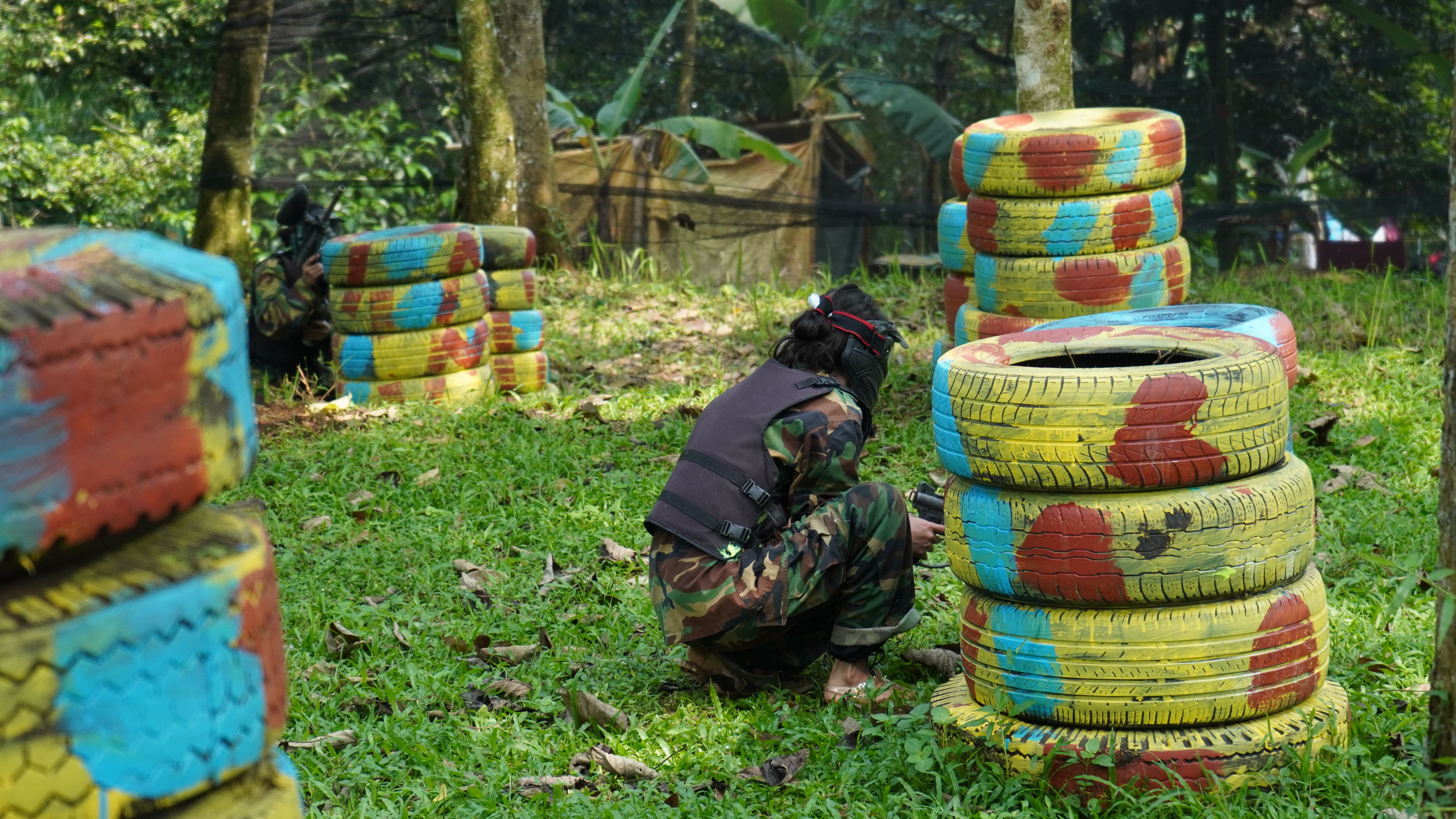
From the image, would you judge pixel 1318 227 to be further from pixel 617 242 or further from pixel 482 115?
pixel 482 115

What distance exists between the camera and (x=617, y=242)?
14539 millimetres

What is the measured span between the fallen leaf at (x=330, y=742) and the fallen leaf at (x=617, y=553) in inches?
68.6

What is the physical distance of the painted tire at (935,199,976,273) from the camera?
8.36 metres

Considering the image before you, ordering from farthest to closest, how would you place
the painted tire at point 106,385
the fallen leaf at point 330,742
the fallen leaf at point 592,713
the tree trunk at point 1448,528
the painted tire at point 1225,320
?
the painted tire at point 1225,320 < the fallen leaf at point 592,713 < the fallen leaf at point 330,742 < the tree trunk at point 1448,528 < the painted tire at point 106,385

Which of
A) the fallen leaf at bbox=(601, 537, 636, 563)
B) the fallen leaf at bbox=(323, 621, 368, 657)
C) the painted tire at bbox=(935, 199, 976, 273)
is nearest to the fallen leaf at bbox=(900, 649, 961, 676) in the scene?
the fallen leaf at bbox=(601, 537, 636, 563)

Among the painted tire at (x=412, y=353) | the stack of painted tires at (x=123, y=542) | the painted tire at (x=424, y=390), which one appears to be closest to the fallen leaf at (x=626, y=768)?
the stack of painted tires at (x=123, y=542)

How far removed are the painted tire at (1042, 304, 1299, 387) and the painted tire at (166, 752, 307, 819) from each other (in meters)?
3.44

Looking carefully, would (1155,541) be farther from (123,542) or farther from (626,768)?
(123,542)

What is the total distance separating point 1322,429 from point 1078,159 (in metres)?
1.95

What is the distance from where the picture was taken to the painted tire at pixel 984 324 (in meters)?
6.71

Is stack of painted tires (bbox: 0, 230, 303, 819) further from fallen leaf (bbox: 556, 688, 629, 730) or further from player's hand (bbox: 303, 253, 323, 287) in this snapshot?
player's hand (bbox: 303, 253, 323, 287)

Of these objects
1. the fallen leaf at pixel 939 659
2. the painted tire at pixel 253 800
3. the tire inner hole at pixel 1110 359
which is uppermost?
the tire inner hole at pixel 1110 359

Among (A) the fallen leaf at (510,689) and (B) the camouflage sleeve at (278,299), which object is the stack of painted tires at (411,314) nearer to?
(B) the camouflage sleeve at (278,299)

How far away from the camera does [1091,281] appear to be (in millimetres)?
6512
